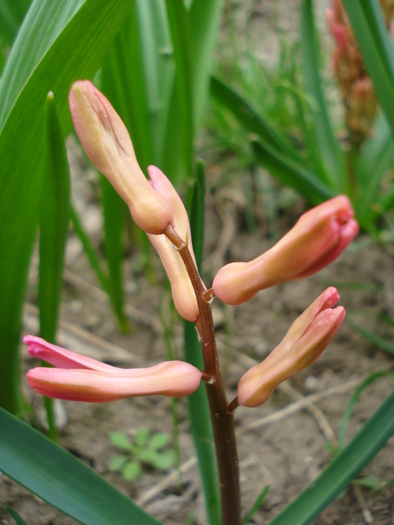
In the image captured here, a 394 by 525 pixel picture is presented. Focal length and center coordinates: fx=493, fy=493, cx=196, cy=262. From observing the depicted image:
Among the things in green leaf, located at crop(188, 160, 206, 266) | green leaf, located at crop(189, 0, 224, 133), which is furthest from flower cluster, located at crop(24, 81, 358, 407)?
green leaf, located at crop(189, 0, 224, 133)

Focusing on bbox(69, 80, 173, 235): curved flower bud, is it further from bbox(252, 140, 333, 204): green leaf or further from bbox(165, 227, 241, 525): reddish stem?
bbox(252, 140, 333, 204): green leaf

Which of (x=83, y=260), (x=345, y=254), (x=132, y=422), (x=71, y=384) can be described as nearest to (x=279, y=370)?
(x=71, y=384)

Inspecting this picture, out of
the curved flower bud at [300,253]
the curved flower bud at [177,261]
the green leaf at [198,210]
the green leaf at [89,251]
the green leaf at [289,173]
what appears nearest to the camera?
the curved flower bud at [300,253]

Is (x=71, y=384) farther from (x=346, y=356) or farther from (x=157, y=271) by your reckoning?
(x=157, y=271)

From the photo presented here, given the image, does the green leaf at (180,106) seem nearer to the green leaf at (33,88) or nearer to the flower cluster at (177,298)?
the green leaf at (33,88)

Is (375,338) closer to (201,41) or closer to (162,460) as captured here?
(162,460)

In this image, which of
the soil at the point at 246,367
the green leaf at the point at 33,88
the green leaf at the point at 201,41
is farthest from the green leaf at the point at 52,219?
the green leaf at the point at 201,41
